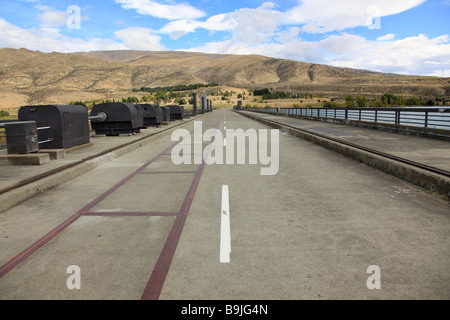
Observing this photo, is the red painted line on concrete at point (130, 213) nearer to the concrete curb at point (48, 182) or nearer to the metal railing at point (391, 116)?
the concrete curb at point (48, 182)

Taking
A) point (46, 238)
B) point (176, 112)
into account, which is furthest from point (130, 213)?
point (176, 112)

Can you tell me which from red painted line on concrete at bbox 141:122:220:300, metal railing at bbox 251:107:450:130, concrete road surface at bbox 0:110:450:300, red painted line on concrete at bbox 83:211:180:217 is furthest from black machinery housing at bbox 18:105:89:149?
metal railing at bbox 251:107:450:130

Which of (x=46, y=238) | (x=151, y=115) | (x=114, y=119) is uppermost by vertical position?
(x=151, y=115)

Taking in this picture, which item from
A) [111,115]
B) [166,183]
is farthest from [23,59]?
[166,183]

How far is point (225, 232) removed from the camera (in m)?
4.88

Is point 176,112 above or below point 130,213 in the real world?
above

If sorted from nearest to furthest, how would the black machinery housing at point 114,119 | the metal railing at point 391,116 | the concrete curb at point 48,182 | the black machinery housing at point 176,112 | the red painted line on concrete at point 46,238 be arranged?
the red painted line on concrete at point 46,238 < the concrete curb at point 48,182 < the metal railing at point 391,116 < the black machinery housing at point 114,119 < the black machinery housing at point 176,112

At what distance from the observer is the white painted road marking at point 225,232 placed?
4.13 metres

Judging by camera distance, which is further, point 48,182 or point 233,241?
point 48,182

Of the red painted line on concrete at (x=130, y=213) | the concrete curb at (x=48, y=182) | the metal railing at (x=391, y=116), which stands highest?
the metal railing at (x=391, y=116)

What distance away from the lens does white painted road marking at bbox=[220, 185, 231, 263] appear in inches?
163

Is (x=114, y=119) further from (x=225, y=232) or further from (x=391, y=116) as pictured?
(x=391, y=116)

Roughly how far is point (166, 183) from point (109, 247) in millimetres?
3789

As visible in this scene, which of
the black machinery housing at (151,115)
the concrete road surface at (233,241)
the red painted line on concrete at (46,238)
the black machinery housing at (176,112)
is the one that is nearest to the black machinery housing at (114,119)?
the black machinery housing at (151,115)
